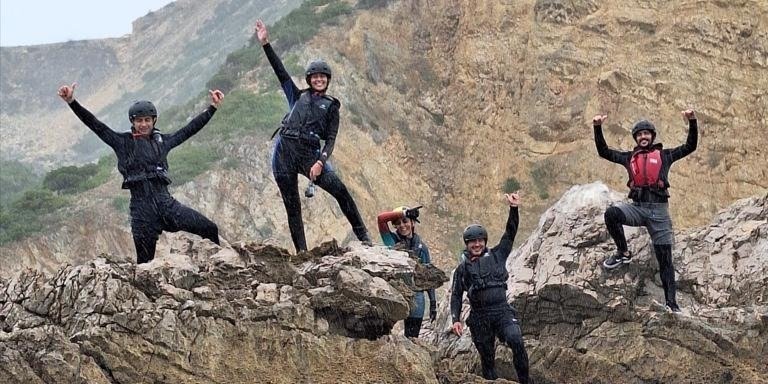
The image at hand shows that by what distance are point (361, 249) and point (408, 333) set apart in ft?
3.76

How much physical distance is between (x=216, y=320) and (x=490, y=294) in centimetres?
270

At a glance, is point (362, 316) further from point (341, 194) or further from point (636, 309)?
point (636, 309)

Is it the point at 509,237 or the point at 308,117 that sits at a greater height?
the point at 308,117

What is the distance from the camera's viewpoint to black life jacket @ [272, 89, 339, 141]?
8.70 metres

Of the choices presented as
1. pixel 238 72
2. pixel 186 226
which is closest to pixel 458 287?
pixel 186 226

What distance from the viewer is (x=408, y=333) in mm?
9148

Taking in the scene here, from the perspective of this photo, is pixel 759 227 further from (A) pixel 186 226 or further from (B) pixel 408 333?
(A) pixel 186 226

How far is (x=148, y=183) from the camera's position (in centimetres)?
797

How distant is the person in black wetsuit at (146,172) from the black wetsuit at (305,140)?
40.2 inches

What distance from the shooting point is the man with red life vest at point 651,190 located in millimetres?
9398

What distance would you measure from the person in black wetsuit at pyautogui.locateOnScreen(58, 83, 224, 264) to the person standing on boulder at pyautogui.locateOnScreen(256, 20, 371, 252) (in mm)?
1024

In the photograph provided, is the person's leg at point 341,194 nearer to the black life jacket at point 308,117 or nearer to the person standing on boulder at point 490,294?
the black life jacket at point 308,117

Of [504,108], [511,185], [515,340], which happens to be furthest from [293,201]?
[504,108]

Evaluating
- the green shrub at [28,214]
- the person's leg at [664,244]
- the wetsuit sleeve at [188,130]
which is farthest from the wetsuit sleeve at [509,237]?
the green shrub at [28,214]
